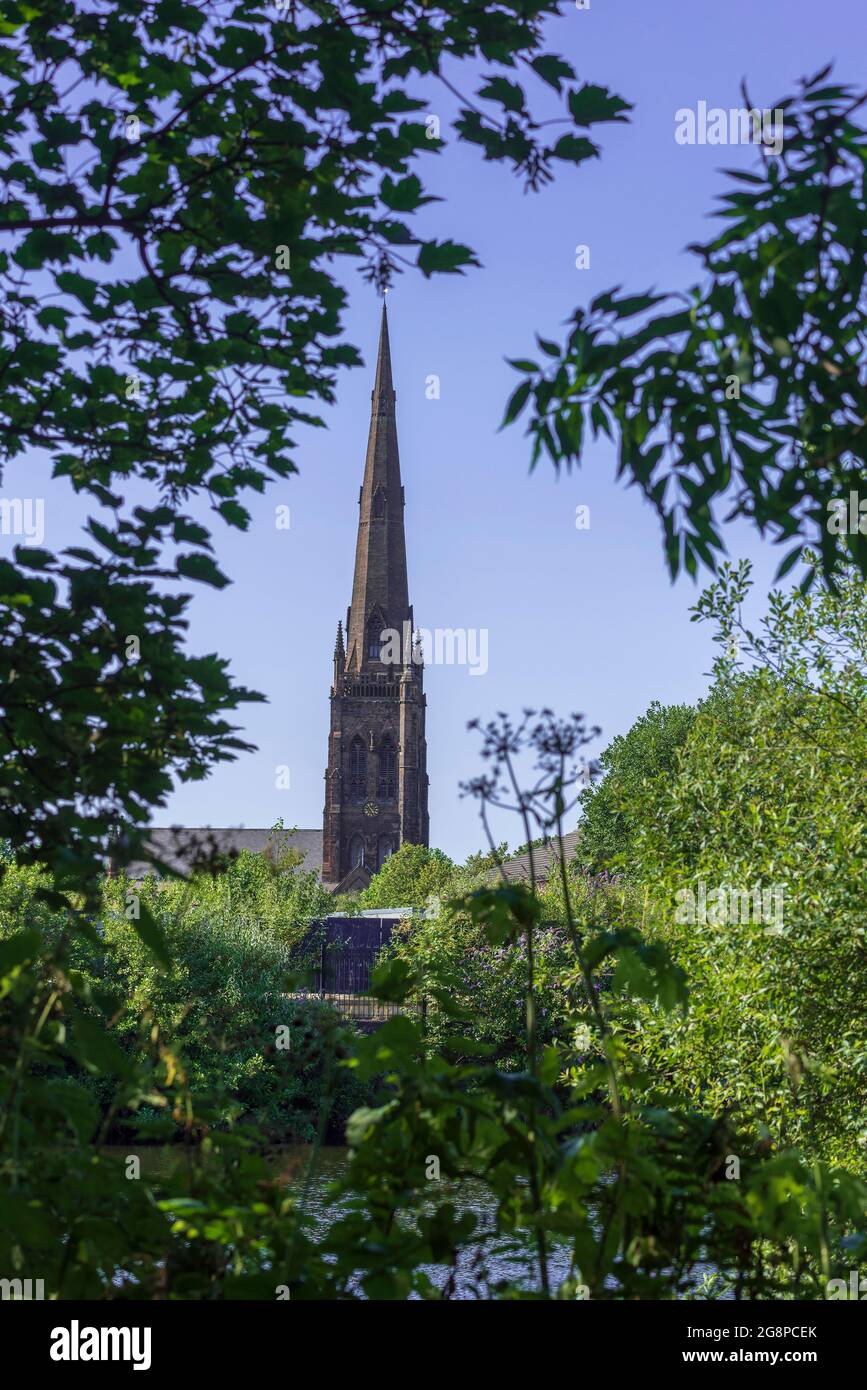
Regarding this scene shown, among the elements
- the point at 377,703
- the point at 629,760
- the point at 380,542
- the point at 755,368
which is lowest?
the point at 755,368

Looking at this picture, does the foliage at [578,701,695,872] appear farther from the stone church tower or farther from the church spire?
the church spire

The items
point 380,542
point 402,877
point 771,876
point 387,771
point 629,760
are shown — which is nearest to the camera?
point 771,876

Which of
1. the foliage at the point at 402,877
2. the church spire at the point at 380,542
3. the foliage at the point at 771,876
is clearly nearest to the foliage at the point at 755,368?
the foliage at the point at 771,876

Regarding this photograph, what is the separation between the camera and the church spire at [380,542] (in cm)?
11656

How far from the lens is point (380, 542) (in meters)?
117

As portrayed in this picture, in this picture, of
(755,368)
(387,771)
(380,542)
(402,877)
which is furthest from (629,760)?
(755,368)

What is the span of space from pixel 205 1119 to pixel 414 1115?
33.7 inches

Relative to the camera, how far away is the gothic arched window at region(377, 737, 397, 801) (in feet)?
371

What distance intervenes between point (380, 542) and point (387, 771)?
69.8 ft

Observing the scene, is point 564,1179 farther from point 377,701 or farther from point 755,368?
point 377,701

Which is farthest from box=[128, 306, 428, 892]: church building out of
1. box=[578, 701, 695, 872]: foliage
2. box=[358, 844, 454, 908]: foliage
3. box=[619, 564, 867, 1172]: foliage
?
box=[619, 564, 867, 1172]: foliage

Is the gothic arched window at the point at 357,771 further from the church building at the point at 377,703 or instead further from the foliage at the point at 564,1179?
the foliage at the point at 564,1179

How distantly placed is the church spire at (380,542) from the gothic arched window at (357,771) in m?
7.22

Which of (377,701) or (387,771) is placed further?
(377,701)
